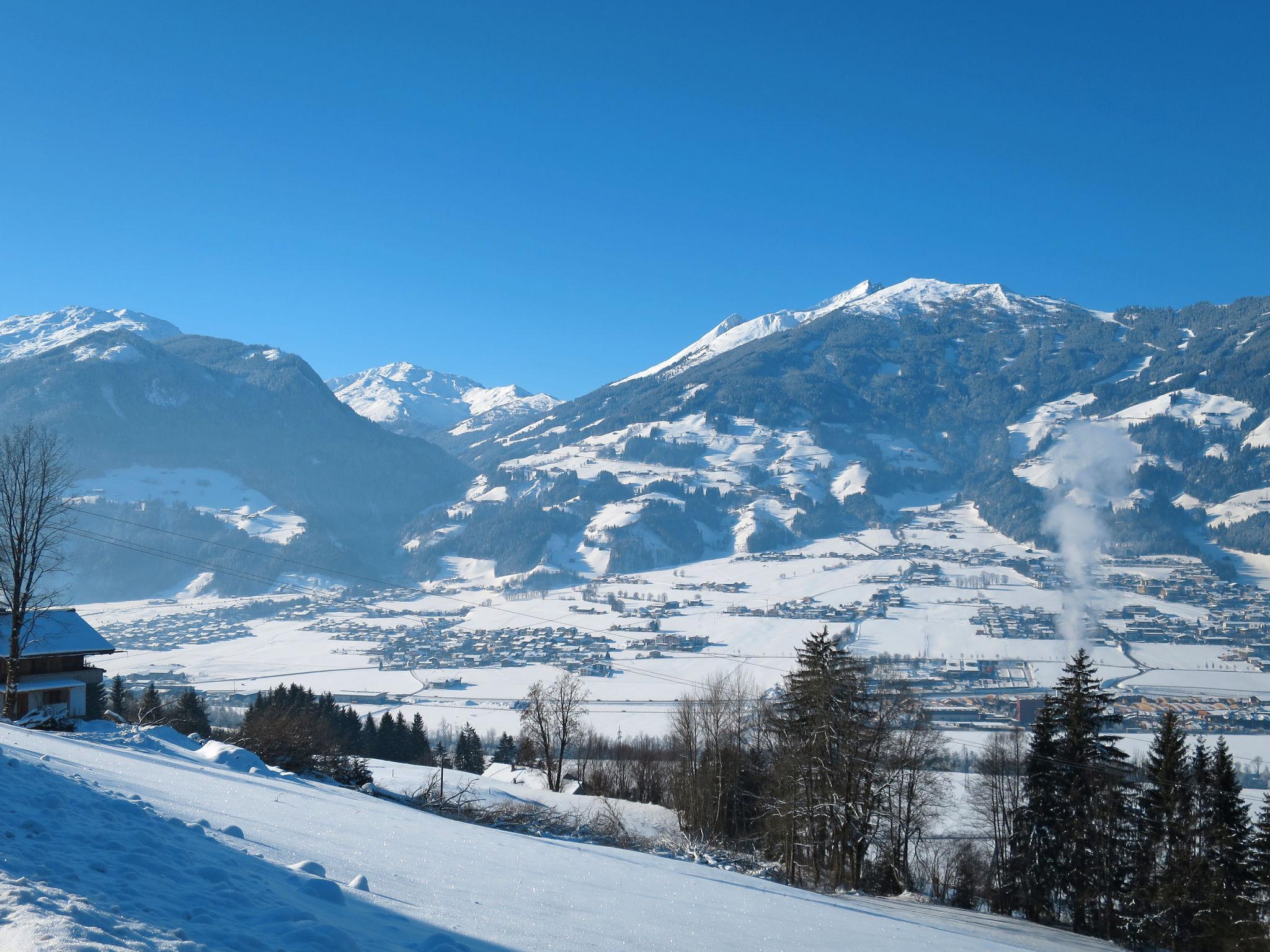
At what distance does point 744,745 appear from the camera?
110 ft

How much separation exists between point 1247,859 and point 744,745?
17.3 m

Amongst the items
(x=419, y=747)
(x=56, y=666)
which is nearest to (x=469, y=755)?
(x=419, y=747)

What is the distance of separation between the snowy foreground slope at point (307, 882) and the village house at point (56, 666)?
46.2ft

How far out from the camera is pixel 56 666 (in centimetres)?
2462

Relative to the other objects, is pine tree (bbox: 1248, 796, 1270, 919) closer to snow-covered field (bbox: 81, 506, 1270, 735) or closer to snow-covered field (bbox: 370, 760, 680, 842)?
snow-covered field (bbox: 370, 760, 680, 842)

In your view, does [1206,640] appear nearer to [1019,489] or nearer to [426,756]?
[426,756]

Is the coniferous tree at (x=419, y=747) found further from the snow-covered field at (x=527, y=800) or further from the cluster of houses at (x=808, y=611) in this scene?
the cluster of houses at (x=808, y=611)

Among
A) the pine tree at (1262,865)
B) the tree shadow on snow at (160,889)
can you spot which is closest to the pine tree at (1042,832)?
the pine tree at (1262,865)

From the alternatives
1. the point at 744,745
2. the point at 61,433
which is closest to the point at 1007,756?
the point at 744,745

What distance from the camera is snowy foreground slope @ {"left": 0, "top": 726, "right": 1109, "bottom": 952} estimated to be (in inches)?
167

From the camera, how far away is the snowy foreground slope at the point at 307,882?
425 centimetres

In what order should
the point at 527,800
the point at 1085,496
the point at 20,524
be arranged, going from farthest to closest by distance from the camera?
the point at 1085,496
the point at 527,800
the point at 20,524

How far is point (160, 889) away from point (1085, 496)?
17268 centimetres

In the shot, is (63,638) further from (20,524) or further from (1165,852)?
(1165,852)
